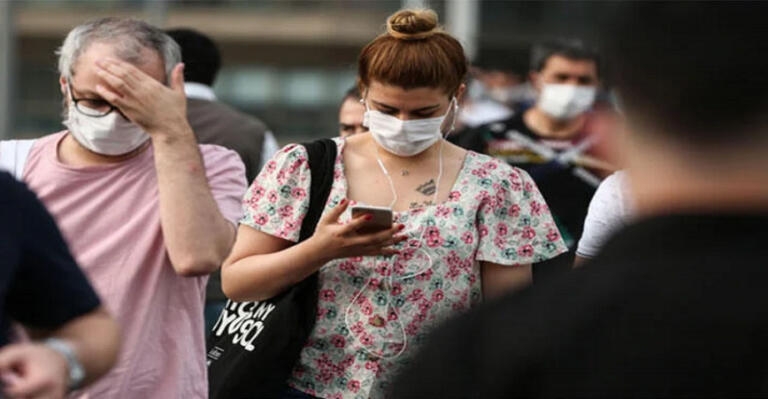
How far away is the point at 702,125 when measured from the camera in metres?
1.90

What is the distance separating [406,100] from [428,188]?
24cm

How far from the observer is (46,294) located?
9.27 ft

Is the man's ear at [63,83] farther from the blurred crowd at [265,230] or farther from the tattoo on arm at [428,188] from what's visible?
the tattoo on arm at [428,188]

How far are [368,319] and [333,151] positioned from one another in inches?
17.6

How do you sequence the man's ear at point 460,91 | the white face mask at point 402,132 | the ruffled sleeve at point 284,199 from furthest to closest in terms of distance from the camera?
the man's ear at point 460,91, the white face mask at point 402,132, the ruffled sleeve at point 284,199

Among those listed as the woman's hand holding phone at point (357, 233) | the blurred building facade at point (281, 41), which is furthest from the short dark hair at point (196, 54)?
the blurred building facade at point (281, 41)

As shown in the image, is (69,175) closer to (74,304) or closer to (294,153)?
(294,153)

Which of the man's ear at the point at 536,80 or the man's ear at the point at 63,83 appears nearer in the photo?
the man's ear at the point at 63,83

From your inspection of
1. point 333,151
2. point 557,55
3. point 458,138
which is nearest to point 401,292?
point 333,151

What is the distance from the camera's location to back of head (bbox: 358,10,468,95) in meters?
4.17

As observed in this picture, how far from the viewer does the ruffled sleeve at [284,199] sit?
411cm

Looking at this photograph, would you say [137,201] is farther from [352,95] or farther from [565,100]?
[565,100]

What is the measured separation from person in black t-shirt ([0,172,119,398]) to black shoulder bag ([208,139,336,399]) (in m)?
1.25

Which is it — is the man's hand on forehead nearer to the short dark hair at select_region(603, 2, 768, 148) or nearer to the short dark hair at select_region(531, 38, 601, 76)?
the short dark hair at select_region(603, 2, 768, 148)
